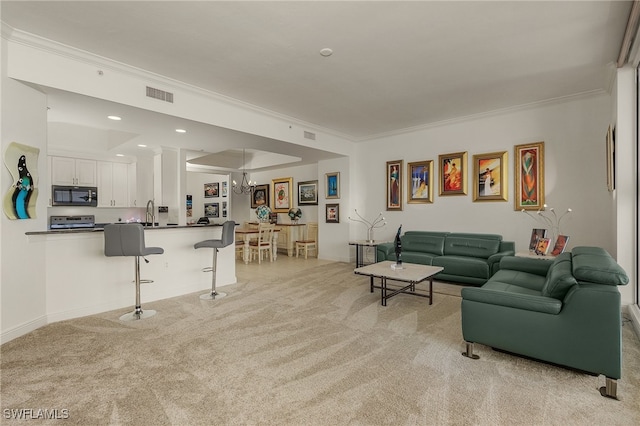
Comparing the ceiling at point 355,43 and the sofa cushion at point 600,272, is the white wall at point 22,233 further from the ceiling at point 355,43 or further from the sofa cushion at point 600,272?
the sofa cushion at point 600,272

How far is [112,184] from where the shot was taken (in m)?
6.77

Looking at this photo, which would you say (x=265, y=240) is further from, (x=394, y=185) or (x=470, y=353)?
(x=470, y=353)

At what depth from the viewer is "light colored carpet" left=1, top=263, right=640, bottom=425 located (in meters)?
1.91

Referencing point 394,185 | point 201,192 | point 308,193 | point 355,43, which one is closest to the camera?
point 355,43

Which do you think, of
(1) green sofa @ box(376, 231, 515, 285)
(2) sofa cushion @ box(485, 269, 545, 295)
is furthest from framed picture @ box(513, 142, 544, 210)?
(2) sofa cushion @ box(485, 269, 545, 295)

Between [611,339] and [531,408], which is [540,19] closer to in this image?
[611,339]

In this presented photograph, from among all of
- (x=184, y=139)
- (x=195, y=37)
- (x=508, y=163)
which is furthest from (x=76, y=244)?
(x=508, y=163)

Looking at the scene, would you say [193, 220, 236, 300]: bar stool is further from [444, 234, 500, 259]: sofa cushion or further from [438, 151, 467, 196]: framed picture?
[438, 151, 467, 196]: framed picture

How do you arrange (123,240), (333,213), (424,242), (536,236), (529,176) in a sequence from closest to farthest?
1. (123,240)
2. (536,236)
3. (529,176)
4. (424,242)
5. (333,213)

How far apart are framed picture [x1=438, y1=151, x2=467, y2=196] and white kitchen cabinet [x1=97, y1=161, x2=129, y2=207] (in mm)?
7026

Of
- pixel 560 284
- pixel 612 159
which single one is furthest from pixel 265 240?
pixel 612 159

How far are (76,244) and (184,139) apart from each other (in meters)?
2.47

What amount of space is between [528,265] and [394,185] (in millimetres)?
3486

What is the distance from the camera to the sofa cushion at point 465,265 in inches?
192
